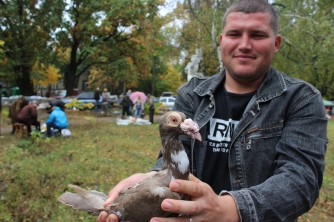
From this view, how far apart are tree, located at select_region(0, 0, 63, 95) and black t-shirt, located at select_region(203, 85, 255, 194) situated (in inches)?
926

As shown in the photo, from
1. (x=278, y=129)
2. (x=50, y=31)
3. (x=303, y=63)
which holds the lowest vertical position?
(x=278, y=129)

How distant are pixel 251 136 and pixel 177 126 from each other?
0.52 meters

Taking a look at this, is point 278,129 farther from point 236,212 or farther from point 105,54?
point 105,54

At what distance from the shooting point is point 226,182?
7.03 ft

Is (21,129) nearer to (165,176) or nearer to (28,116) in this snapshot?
(28,116)

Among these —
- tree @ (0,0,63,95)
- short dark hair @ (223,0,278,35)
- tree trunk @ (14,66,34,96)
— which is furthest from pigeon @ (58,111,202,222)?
tree trunk @ (14,66,34,96)

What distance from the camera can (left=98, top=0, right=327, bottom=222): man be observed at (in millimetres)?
1489

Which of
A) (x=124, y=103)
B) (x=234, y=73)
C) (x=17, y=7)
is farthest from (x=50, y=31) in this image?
(x=234, y=73)

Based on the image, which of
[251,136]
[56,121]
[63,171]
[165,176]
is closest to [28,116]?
[56,121]

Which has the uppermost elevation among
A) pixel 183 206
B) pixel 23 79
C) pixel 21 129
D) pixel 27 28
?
pixel 27 28

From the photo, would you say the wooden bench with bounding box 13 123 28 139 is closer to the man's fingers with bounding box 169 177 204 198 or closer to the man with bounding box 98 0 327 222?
the man with bounding box 98 0 327 222

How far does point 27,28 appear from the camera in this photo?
2389 centimetres

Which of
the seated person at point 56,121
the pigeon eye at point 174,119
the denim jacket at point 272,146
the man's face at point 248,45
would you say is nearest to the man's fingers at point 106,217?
the denim jacket at point 272,146

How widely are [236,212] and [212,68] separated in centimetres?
2293
